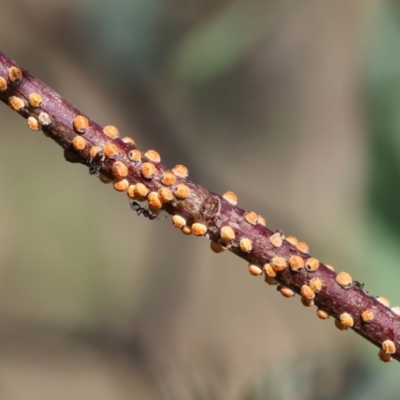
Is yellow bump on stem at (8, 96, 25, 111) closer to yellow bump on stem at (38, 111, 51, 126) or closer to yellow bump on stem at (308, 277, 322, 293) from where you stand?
yellow bump on stem at (38, 111, 51, 126)

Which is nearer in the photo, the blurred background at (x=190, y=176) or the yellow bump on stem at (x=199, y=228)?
the yellow bump on stem at (x=199, y=228)

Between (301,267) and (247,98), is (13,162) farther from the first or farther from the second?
(301,267)

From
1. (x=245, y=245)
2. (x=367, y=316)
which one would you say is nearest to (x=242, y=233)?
(x=245, y=245)

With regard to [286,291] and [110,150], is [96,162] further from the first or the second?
[286,291]

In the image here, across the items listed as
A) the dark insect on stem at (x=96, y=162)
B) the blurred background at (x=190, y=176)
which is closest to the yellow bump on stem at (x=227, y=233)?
the dark insect on stem at (x=96, y=162)

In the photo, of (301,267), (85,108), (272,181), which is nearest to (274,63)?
(272,181)

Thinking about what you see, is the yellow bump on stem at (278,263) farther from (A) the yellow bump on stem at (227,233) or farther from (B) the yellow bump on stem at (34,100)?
(B) the yellow bump on stem at (34,100)
